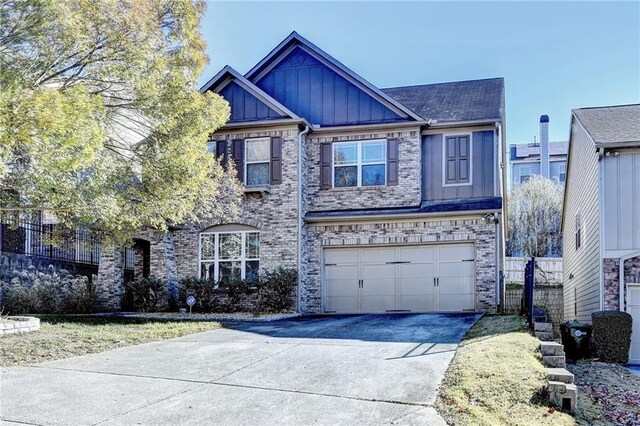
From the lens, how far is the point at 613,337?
12234 mm

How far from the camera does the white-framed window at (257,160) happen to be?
712 inches

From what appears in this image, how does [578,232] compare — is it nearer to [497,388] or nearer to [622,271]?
[622,271]

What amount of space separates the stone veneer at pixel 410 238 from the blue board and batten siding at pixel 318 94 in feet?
10.9

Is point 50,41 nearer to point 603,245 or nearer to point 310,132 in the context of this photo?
point 310,132

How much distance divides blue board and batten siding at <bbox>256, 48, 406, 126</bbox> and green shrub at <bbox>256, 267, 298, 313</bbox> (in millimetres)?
5067

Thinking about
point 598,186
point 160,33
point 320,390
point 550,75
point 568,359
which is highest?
point 550,75

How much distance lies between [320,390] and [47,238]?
911 cm

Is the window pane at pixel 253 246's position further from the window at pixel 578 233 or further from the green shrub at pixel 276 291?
the window at pixel 578 233

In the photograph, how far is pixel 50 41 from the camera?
959cm

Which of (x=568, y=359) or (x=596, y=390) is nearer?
(x=596, y=390)

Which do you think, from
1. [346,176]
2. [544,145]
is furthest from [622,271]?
[544,145]

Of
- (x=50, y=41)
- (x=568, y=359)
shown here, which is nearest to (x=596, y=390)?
(x=568, y=359)

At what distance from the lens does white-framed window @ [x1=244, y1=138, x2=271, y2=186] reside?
18.1m

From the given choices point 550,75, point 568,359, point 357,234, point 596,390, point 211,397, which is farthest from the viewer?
point 550,75
